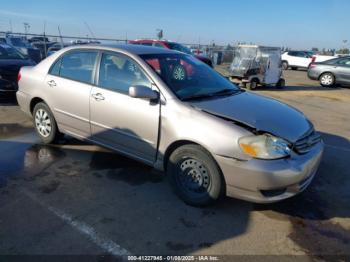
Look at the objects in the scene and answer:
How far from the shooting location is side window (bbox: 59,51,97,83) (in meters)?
4.50

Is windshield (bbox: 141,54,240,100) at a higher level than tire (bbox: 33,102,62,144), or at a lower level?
higher

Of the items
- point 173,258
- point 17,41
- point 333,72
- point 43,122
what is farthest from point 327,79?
point 17,41

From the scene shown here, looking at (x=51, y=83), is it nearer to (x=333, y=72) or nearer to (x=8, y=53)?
(x=8, y=53)

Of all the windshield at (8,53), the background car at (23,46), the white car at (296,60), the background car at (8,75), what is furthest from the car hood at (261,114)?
the white car at (296,60)

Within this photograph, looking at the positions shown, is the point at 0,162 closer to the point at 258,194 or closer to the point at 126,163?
the point at 126,163

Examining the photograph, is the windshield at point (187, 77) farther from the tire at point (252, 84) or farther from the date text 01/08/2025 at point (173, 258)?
the tire at point (252, 84)

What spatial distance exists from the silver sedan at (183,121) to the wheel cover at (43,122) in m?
0.17

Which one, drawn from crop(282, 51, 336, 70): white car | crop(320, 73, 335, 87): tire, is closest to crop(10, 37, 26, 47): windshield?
crop(320, 73, 335, 87): tire

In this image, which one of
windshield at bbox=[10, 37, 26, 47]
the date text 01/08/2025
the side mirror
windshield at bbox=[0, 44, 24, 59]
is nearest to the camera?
the date text 01/08/2025

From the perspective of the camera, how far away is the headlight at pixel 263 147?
3188 millimetres

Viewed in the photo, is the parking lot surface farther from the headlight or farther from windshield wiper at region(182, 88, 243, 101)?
windshield wiper at region(182, 88, 243, 101)

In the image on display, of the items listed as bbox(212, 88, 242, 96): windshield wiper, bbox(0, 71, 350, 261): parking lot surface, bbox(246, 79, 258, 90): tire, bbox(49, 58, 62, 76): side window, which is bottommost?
bbox(0, 71, 350, 261): parking lot surface

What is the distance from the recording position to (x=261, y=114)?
3703 mm

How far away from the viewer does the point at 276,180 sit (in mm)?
3154
